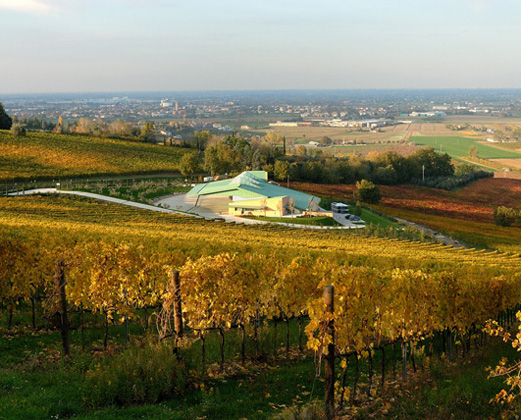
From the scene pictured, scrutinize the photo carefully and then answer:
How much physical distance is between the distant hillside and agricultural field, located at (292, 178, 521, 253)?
2876 cm

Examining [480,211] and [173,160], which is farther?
[173,160]

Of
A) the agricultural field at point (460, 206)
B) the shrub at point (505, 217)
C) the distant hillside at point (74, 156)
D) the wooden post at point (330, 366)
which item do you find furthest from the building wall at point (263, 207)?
the wooden post at point (330, 366)

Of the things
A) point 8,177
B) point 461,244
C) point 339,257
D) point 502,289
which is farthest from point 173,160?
point 502,289

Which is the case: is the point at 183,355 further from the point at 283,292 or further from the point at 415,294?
the point at 415,294

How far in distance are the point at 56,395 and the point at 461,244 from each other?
43316 millimetres

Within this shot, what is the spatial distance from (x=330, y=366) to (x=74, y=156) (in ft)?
266

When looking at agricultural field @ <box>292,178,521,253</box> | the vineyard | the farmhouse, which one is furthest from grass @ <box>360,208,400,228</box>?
the vineyard

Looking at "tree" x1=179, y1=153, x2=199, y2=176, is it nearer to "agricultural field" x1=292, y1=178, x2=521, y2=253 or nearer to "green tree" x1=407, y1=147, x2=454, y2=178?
"agricultural field" x1=292, y1=178, x2=521, y2=253

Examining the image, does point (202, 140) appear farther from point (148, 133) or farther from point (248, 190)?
point (248, 190)

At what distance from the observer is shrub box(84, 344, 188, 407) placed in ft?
33.9

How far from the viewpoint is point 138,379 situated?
10.7 metres

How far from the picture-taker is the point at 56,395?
33.7 ft

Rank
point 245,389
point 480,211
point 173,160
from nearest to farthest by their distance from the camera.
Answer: point 245,389
point 480,211
point 173,160

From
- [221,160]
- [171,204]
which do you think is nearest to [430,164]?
[221,160]
